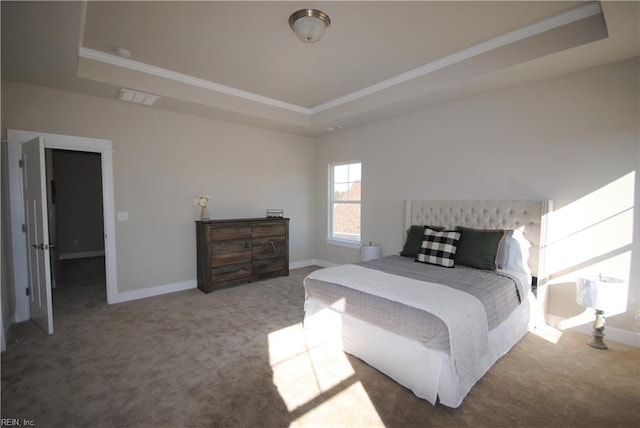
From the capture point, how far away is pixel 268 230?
4930 mm

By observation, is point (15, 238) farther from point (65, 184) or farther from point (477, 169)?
point (477, 169)

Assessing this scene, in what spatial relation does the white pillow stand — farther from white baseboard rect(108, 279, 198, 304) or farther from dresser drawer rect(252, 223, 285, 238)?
white baseboard rect(108, 279, 198, 304)

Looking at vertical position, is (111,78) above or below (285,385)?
above

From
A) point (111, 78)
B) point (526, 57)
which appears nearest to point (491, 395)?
point (526, 57)

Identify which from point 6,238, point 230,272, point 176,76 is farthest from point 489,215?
point 6,238

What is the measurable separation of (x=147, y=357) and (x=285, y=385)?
1.30 meters

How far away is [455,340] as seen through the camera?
1977 millimetres

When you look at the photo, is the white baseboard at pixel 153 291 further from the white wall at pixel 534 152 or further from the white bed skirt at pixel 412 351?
the white wall at pixel 534 152

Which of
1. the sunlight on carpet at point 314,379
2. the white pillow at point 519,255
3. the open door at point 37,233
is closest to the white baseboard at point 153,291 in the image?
the open door at point 37,233

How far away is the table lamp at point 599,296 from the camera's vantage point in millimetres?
2621

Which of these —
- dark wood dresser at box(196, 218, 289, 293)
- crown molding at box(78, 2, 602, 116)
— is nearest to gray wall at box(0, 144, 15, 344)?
crown molding at box(78, 2, 602, 116)

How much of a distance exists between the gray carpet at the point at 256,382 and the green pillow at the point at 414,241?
143 centimetres

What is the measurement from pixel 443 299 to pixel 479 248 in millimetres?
1317

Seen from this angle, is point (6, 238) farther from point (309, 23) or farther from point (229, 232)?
point (309, 23)
